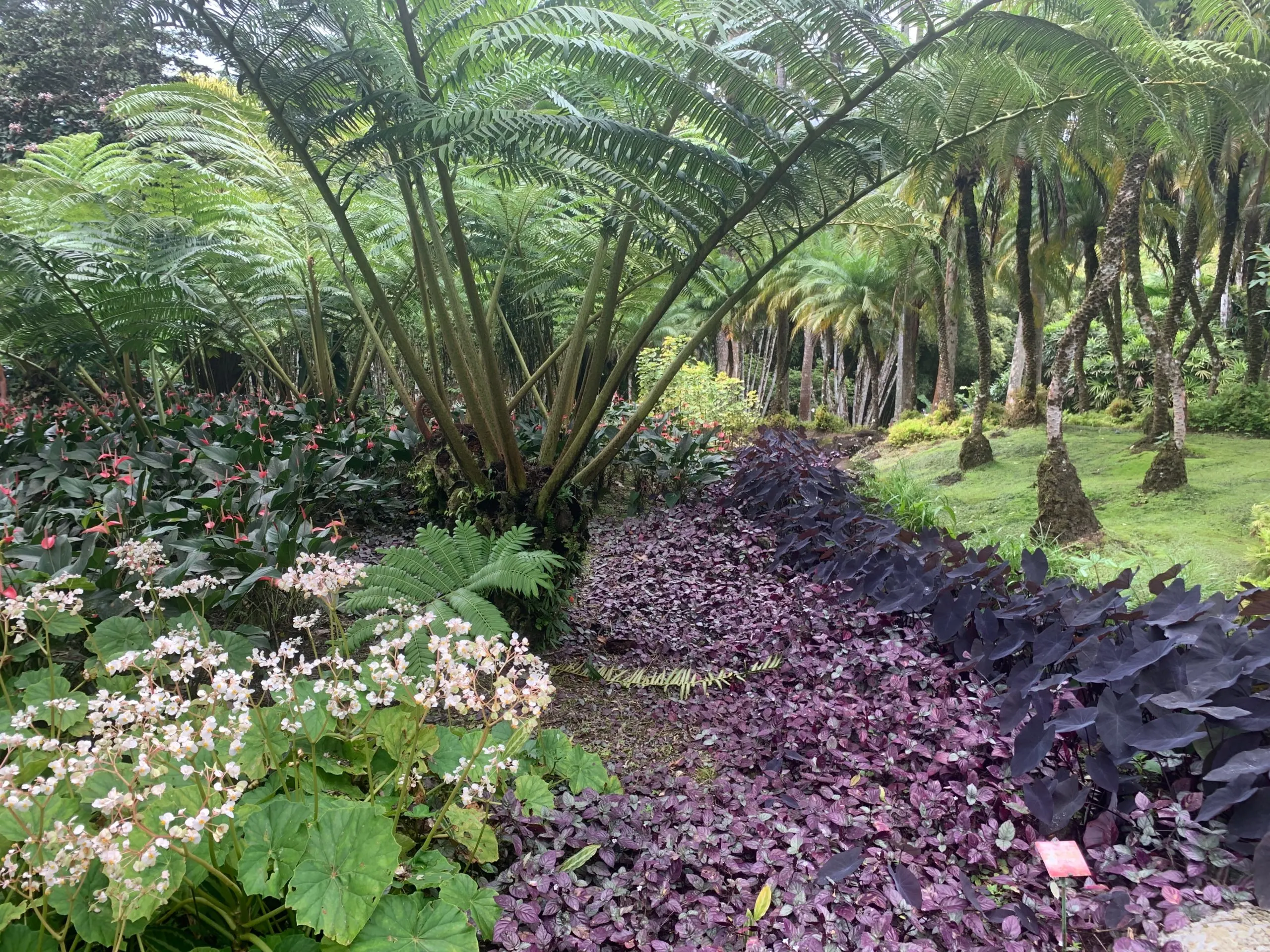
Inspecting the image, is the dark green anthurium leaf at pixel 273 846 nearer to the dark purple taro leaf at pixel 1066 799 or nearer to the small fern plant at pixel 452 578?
the small fern plant at pixel 452 578

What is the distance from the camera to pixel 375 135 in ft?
7.33

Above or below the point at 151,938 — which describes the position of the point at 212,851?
above

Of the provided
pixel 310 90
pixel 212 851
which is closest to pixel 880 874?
pixel 212 851

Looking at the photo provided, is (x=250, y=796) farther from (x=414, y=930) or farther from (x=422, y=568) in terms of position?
(x=422, y=568)

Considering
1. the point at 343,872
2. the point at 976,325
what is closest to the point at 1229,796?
the point at 343,872

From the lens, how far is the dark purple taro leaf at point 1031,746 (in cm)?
149

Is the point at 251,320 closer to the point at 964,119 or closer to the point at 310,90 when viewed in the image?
the point at 310,90

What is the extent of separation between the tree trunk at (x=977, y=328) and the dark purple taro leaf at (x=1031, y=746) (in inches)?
257

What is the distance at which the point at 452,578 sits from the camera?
217 cm

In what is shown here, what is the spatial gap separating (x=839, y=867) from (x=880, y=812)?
0.30 metres

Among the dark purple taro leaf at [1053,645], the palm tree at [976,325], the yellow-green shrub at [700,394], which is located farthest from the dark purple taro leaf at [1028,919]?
the palm tree at [976,325]

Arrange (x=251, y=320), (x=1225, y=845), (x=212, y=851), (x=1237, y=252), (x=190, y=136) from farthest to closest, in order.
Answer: (x=1237, y=252)
(x=251, y=320)
(x=190, y=136)
(x=1225, y=845)
(x=212, y=851)

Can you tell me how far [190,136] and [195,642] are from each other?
408cm

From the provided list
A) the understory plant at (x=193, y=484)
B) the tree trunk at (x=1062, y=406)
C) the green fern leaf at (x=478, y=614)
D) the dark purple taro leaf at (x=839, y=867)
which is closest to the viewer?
the dark purple taro leaf at (x=839, y=867)
